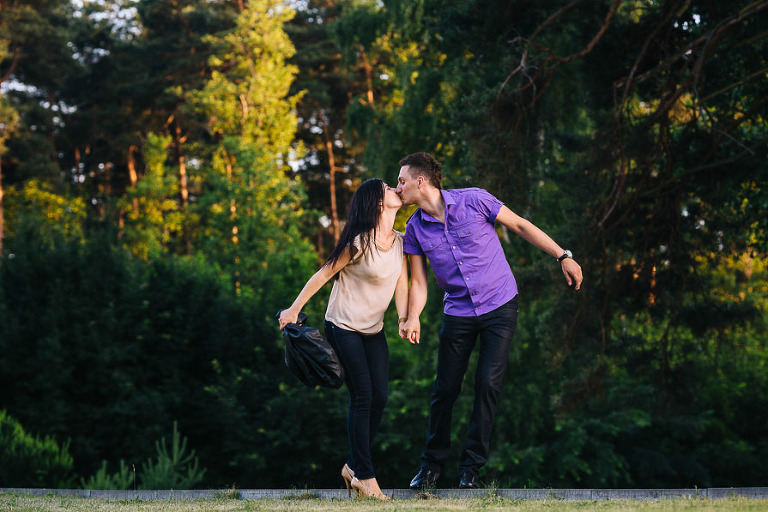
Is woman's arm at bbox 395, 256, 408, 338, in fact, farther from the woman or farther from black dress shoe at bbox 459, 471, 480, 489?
black dress shoe at bbox 459, 471, 480, 489

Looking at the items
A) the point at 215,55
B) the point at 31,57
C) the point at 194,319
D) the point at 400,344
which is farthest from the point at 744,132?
the point at 31,57

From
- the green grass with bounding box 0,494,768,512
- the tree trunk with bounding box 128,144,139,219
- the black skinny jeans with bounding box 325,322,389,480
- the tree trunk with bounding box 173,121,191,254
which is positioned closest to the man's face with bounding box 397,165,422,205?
the black skinny jeans with bounding box 325,322,389,480

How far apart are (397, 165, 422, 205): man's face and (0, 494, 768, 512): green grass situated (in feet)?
6.07

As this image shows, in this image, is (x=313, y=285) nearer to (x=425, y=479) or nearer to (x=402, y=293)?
(x=402, y=293)

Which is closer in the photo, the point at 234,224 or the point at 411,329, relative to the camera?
the point at 411,329

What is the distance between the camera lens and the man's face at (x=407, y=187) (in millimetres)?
5559

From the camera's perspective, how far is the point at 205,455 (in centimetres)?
1695

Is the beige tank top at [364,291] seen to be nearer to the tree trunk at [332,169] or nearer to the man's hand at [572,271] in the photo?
the man's hand at [572,271]

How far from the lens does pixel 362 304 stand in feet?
17.7

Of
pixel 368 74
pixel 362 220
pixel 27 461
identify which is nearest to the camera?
pixel 362 220

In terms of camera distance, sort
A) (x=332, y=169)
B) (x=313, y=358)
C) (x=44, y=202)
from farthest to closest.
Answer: (x=332, y=169), (x=44, y=202), (x=313, y=358)

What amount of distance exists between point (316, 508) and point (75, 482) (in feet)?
39.7

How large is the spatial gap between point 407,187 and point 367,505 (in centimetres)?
197

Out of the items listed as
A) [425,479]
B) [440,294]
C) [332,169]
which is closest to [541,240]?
[425,479]
